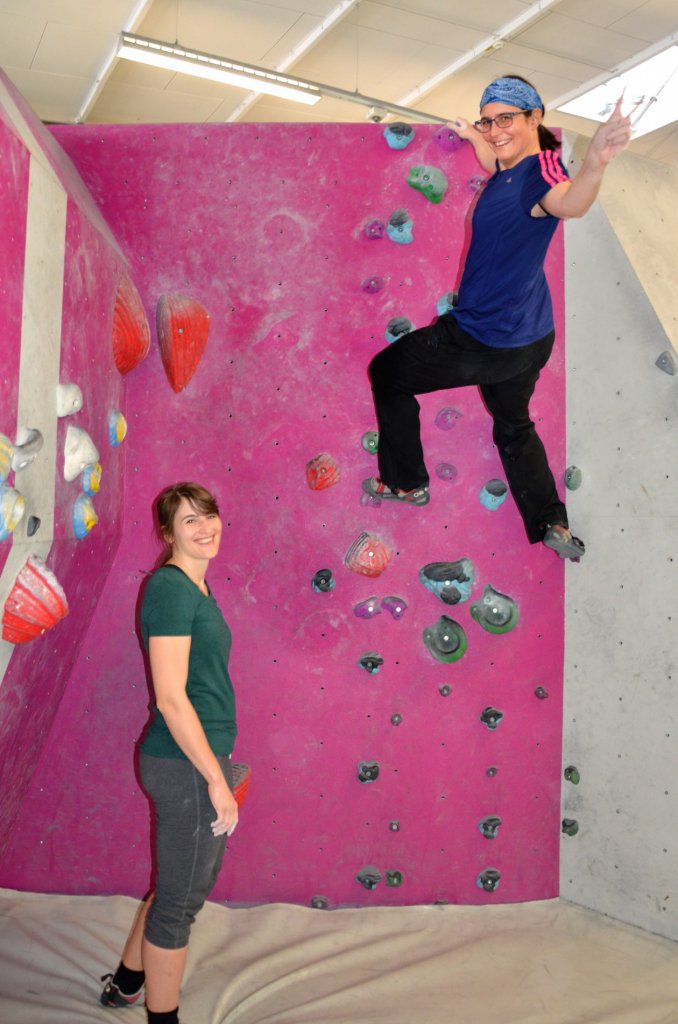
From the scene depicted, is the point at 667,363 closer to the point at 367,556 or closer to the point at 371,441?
the point at 371,441

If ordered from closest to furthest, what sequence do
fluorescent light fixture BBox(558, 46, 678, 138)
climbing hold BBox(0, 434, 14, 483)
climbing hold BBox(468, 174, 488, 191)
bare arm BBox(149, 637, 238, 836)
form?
climbing hold BBox(0, 434, 14, 483), bare arm BBox(149, 637, 238, 836), climbing hold BBox(468, 174, 488, 191), fluorescent light fixture BBox(558, 46, 678, 138)

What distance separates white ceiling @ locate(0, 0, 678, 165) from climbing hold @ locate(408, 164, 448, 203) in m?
3.32

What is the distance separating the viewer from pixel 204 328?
95.7 inches

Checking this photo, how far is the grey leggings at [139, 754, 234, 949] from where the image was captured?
1756mm

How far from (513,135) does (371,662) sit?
56.0 inches

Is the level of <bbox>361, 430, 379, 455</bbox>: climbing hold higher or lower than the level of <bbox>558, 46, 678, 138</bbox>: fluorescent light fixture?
lower

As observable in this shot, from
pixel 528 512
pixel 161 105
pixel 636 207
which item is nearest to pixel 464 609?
pixel 528 512

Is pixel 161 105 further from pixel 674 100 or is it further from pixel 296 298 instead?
pixel 296 298

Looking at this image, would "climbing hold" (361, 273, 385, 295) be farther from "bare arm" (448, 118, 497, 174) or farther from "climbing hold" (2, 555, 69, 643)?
"climbing hold" (2, 555, 69, 643)

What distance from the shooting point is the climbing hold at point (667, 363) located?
235cm

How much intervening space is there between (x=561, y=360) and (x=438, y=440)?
46 cm

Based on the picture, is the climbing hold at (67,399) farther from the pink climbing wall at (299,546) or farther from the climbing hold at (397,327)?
the climbing hold at (397,327)

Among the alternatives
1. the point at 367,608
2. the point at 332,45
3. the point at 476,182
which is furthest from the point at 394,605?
the point at 332,45

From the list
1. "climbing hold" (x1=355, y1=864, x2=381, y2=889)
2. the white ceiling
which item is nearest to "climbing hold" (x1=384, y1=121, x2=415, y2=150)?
"climbing hold" (x1=355, y1=864, x2=381, y2=889)
